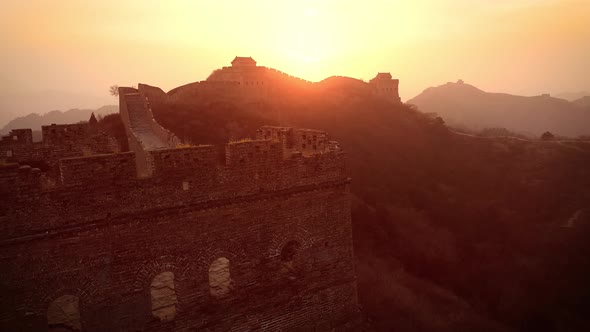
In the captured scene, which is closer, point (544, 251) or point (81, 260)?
point (81, 260)

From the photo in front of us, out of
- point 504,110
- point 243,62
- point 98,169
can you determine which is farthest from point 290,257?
point 504,110

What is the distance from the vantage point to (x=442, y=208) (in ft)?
122

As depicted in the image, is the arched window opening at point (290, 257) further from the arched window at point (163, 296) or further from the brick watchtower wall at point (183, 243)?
the arched window at point (163, 296)

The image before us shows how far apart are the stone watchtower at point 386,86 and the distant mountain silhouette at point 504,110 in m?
49.7

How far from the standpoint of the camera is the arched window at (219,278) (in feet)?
27.1

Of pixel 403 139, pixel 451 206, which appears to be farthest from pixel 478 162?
pixel 451 206

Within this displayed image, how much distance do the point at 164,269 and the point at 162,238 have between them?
24.2 inches

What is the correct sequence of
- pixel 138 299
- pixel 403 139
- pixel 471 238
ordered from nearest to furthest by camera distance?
1. pixel 138 299
2. pixel 471 238
3. pixel 403 139

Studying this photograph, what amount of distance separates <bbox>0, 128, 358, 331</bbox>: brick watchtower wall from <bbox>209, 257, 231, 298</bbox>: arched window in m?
0.02

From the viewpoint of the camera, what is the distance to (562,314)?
2339 cm

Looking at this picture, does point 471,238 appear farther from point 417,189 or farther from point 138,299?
point 138,299

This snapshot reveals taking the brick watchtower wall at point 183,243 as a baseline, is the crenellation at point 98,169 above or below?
above

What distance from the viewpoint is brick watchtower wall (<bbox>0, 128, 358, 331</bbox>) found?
21.6ft

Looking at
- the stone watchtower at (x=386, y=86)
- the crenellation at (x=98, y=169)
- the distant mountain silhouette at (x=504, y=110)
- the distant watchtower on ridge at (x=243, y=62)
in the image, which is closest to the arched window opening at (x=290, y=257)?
the crenellation at (x=98, y=169)
